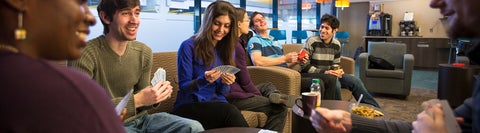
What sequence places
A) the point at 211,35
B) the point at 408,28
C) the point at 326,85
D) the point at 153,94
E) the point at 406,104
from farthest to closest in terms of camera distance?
1. the point at 408,28
2. the point at 406,104
3. the point at 326,85
4. the point at 211,35
5. the point at 153,94

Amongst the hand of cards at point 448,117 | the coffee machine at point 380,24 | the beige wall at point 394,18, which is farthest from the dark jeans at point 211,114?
the coffee machine at point 380,24

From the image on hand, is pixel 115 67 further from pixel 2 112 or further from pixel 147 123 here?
pixel 2 112

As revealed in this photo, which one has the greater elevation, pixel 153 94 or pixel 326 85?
pixel 153 94

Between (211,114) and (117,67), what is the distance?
62 cm

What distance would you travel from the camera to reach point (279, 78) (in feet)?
9.10

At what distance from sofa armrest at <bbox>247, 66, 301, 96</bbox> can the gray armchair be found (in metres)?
2.27

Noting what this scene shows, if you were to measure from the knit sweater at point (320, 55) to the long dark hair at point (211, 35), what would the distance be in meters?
1.36

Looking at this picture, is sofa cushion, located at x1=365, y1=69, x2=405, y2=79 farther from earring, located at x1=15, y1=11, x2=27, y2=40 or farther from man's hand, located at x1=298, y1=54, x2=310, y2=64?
earring, located at x1=15, y1=11, x2=27, y2=40

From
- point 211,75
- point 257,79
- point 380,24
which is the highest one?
point 380,24

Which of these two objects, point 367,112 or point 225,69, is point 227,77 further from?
point 367,112

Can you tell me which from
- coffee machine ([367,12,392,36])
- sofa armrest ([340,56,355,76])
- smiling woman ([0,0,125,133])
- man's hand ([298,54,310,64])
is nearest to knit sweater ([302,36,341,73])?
man's hand ([298,54,310,64])

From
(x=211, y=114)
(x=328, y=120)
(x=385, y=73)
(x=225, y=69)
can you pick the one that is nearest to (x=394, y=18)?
(x=385, y=73)

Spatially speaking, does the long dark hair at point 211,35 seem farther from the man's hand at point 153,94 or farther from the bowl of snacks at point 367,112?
the bowl of snacks at point 367,112

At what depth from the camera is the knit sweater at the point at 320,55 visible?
11.4 feet
